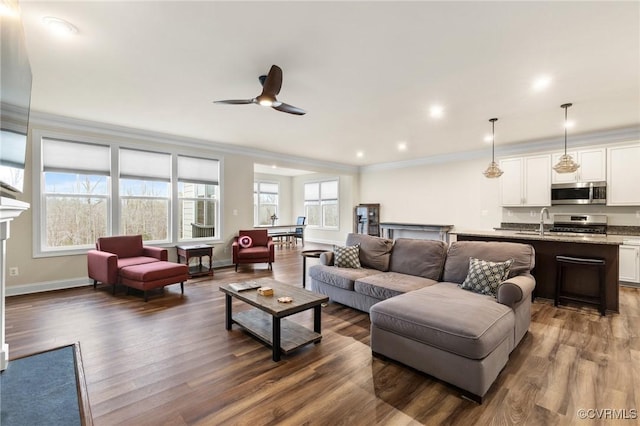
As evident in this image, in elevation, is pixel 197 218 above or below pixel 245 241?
above

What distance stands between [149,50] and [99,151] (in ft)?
10.5

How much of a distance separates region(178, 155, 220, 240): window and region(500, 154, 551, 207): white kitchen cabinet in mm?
6020

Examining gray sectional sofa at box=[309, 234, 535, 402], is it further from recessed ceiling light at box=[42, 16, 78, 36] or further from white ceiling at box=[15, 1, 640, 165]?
recessed ceiling light at box=[42, 16, 78, 36]

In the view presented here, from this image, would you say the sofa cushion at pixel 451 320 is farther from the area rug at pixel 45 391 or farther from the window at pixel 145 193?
the window at pixel 145 193

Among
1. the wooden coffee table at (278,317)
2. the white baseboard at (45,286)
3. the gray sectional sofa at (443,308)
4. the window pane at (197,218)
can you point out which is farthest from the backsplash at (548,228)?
the white baseboard at (45,286)

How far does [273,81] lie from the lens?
280 cm

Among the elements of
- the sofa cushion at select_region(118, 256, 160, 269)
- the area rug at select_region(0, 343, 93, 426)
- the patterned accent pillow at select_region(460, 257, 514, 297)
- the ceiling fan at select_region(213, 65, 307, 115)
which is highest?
the ceiling fan at select_region(213, 65, 307, 115)

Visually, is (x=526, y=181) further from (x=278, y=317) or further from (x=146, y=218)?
(x=146, y=218)

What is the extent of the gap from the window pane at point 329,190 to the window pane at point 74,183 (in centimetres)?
668

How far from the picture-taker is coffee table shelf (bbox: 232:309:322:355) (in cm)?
262

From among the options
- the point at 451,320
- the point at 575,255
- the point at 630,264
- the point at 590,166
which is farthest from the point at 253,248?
the point at 630,264

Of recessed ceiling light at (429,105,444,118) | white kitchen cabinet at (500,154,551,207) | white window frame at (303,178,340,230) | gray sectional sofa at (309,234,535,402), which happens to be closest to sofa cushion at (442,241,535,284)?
gray sectional sofa at (309,234,535,402)

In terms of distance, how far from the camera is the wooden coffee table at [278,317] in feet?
8.13

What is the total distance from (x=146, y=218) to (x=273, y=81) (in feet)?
13.5
